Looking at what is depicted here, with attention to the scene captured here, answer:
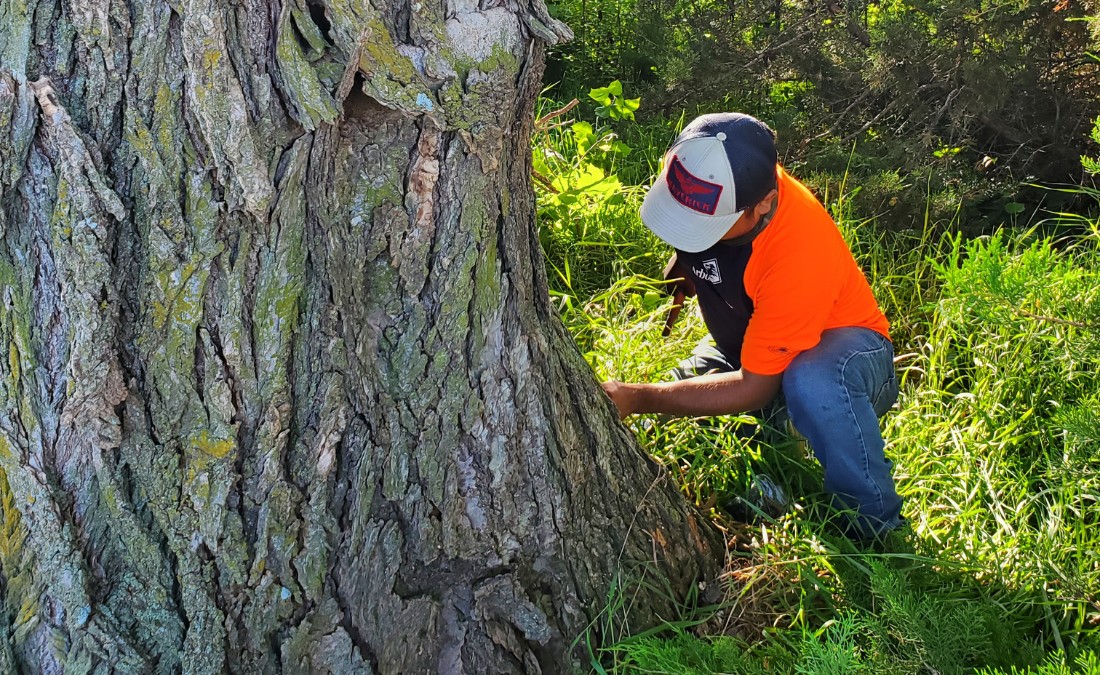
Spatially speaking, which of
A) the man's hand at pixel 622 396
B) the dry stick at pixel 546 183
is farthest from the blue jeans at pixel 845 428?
the dry stick at pixel 546 183

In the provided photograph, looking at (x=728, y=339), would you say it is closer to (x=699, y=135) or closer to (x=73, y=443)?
(x=699, y=135)

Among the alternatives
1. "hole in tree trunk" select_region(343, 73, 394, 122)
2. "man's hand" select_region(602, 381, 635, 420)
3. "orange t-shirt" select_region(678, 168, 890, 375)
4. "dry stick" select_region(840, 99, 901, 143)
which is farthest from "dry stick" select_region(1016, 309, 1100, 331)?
"dry stick" select_region(840, 99, 901, 143)

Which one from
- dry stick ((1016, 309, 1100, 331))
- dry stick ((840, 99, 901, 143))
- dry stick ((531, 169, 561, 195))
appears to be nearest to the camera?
dry stick ((1016, 309, 1100, 331))

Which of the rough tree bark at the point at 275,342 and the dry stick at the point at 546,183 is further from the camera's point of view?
the dry stick at the point at 546,183

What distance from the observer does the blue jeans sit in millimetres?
2223

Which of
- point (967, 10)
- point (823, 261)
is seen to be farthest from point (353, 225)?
point (967, 10)

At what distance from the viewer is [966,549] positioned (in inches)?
81.8

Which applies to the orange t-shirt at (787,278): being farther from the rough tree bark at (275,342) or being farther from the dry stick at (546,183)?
the dry stick at (546,183)

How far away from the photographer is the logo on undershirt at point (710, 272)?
2.34 m

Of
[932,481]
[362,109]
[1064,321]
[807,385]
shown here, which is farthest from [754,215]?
[362,109]

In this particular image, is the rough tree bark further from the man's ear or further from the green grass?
the man's ear

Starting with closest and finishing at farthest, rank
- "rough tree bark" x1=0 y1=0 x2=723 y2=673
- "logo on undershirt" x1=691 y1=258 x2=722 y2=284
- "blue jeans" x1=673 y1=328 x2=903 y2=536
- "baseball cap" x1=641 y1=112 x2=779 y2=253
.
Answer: "rough tree bark" x1=0 y1=0 x2=723 y2=673
"baseball cap" x1=641 y1=112 x2=779 y2=253
"blue jeans" x1=673 y1=328 x2=903 y2=536
"logo on undershirt" x1=691 y1=258 x2=722 y2=284

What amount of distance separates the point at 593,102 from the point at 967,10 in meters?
2.21

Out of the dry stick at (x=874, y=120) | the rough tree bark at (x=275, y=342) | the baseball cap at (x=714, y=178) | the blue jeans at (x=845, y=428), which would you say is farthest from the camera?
the dry stick at (x=874, y=120)
